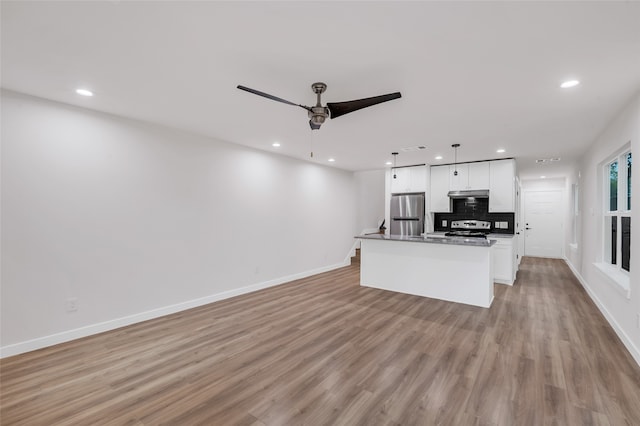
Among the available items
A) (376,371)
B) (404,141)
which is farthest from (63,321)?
(404,141)

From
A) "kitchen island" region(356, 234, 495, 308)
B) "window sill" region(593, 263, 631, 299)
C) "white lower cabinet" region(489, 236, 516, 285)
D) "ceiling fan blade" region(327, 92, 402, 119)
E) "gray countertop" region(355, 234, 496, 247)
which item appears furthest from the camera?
"white lower cabinet" region(489, 236, 516, 285)

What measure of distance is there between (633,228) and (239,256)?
497 cm

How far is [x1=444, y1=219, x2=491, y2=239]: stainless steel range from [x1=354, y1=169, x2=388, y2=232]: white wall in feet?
8.76

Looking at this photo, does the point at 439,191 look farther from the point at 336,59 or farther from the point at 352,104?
the point at 336,59

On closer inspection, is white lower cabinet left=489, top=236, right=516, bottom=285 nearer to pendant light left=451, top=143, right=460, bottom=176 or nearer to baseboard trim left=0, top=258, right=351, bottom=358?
pendant light left=451, top=143, right=460, bottom=176

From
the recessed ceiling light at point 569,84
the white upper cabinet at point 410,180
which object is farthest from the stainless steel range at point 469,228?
the recessed ceiling light at point 569,84

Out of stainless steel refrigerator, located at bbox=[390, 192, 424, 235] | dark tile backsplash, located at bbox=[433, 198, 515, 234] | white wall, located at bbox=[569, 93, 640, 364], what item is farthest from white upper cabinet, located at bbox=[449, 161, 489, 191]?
white wall, located at bbox=[569, 93, 640, 364]

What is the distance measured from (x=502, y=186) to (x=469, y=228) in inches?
45.9

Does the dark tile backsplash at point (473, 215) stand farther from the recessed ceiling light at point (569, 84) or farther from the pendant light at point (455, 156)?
the recessed ceiling light at point (569, 84)

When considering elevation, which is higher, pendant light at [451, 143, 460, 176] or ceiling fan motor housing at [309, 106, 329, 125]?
pendant light at [451, 143, 460, 176]

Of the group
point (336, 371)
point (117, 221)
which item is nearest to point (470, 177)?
point (336, 371)

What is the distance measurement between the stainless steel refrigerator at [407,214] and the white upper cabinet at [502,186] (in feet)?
4.69

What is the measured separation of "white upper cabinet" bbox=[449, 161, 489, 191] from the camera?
6.02 meters

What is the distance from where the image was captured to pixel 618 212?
357cm
